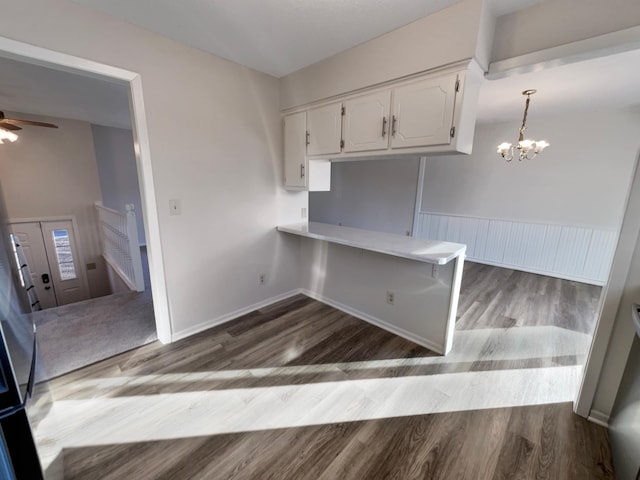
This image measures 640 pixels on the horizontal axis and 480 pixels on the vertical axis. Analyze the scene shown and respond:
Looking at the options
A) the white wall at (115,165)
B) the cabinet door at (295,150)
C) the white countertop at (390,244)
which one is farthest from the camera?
the white wall at (115,165)

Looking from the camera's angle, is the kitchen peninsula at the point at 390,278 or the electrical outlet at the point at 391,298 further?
the electrical outlet at the point at 391,298

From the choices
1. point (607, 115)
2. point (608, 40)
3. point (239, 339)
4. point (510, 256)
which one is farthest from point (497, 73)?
point (510, 256)

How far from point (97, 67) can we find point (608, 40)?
2945mm

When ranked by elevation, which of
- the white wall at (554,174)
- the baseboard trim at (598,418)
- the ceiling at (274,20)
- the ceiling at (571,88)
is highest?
the ceiling at (571,88)

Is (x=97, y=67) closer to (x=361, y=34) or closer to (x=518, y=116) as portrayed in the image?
(x=361, y=34)

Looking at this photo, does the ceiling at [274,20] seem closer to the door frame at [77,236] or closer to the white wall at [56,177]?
the white wall at [56,177]

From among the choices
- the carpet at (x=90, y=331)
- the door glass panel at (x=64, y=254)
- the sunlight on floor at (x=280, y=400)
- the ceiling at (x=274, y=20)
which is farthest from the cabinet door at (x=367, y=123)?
the door glass panel at (x=64, y=254)

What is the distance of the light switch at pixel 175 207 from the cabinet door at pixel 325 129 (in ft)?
4.14

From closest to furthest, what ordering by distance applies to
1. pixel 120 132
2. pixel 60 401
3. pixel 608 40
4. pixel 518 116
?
pixel 608 40 → pixel 60 401 → pixel 518 116 → pixel 120 132

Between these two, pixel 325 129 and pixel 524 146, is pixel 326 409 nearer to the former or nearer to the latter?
pixel 325 129

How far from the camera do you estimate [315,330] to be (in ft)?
8.32

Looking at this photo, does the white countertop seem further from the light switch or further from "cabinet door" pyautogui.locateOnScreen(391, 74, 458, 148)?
the light switch

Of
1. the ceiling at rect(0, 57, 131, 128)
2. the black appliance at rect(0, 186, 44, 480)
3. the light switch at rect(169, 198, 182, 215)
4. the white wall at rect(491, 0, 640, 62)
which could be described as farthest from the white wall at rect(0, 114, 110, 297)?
the white wall at rect(491, 0, 640, 62)

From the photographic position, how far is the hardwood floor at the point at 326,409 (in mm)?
1341
